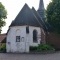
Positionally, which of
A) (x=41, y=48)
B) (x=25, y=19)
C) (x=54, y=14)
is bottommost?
(x=41, y=48)

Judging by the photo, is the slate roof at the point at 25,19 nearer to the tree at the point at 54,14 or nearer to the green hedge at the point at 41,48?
the tree at the point at 54,14

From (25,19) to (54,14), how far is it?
554 cm

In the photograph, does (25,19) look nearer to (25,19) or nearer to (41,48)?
(25,19)

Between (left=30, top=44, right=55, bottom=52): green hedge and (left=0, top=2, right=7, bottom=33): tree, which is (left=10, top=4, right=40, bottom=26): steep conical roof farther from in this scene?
(left=0, top=2, right=7, bottom=33): tree

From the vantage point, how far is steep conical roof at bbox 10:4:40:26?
141 feet

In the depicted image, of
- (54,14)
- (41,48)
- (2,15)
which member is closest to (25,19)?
(54,14)

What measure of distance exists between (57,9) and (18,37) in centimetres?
920

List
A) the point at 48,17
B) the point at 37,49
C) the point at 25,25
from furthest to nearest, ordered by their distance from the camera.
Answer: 1. the point at 48,17
2. the point at 25,25
3. the point at 37,49

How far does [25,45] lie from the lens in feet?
136

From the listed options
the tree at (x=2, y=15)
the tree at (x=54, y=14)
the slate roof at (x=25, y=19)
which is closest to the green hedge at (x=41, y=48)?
the slate roof at (x=25, y=19)

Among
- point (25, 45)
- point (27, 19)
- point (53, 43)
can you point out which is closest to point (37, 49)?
point (25, 45)

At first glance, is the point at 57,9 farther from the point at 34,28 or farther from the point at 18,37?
the point at 18,37

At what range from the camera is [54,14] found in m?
44.3

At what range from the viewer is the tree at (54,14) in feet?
144
